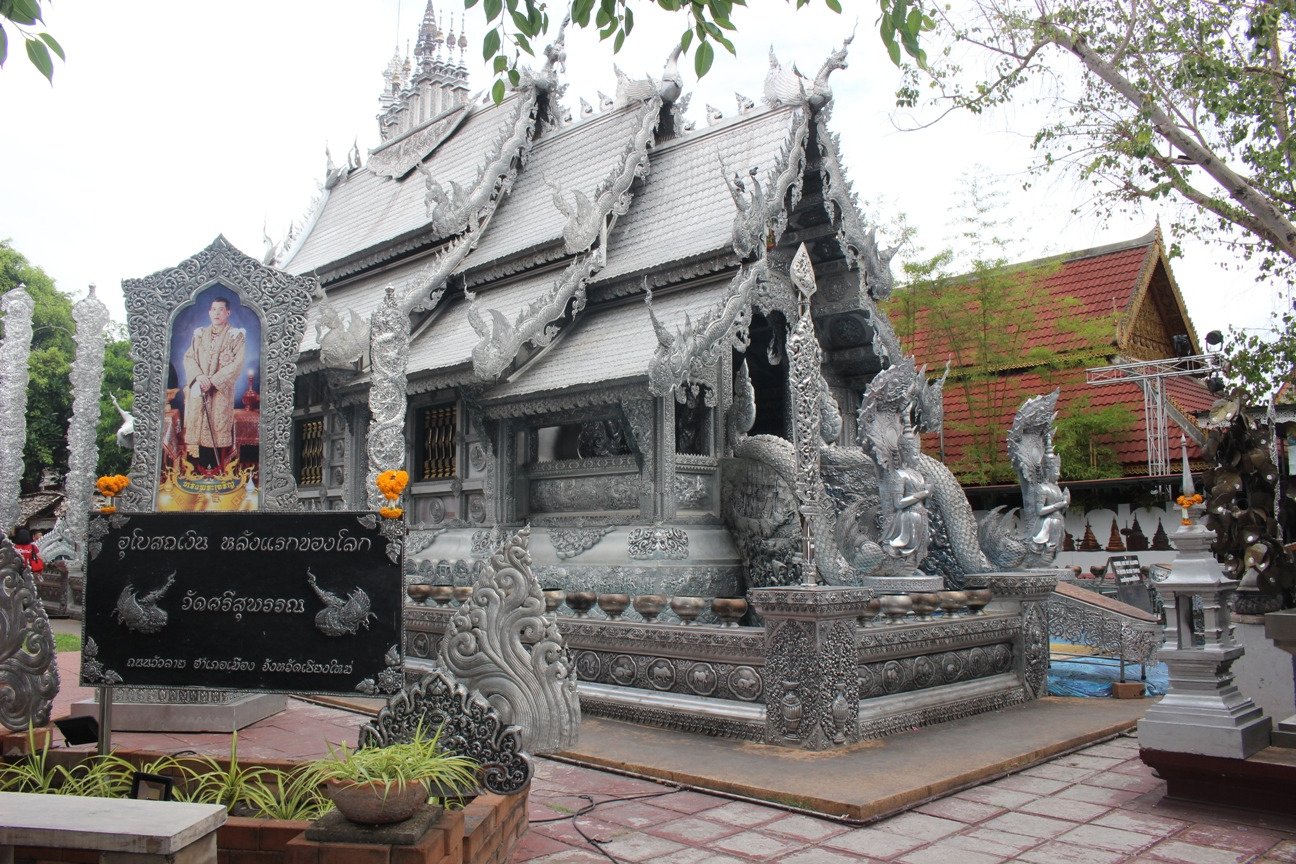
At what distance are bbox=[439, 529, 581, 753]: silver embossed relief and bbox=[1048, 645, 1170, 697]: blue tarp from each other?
20.0 feet

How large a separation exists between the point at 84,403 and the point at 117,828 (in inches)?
545

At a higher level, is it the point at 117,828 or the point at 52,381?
the point at 52,381

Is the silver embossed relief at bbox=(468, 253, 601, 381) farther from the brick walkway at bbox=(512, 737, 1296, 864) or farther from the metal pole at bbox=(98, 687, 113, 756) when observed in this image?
the metal pole at bbox=(98, 687, 113, 756)

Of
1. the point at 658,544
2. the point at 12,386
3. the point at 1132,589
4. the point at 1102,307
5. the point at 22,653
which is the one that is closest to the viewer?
the point at 22,653

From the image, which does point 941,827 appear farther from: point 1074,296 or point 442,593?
point 1074,296

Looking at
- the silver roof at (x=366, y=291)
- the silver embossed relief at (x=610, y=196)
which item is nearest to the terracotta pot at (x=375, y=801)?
the silver embossed relief at (x=610, y=196)

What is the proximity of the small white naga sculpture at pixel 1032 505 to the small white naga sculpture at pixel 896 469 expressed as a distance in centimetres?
116

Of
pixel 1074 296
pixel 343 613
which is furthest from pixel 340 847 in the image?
pixel 1074 296

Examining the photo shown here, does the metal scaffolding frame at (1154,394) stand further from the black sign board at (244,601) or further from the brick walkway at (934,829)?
the black sign board at (244,601)

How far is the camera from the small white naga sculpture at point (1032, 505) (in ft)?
31.1

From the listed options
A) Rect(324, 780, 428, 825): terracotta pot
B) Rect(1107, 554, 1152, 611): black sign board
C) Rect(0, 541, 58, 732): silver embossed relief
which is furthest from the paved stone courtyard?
Rect(1107, 554, 1152, 611): black sign board

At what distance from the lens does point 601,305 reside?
11617mm

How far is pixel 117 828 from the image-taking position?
2760 mm

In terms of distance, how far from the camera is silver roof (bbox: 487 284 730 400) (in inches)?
394
